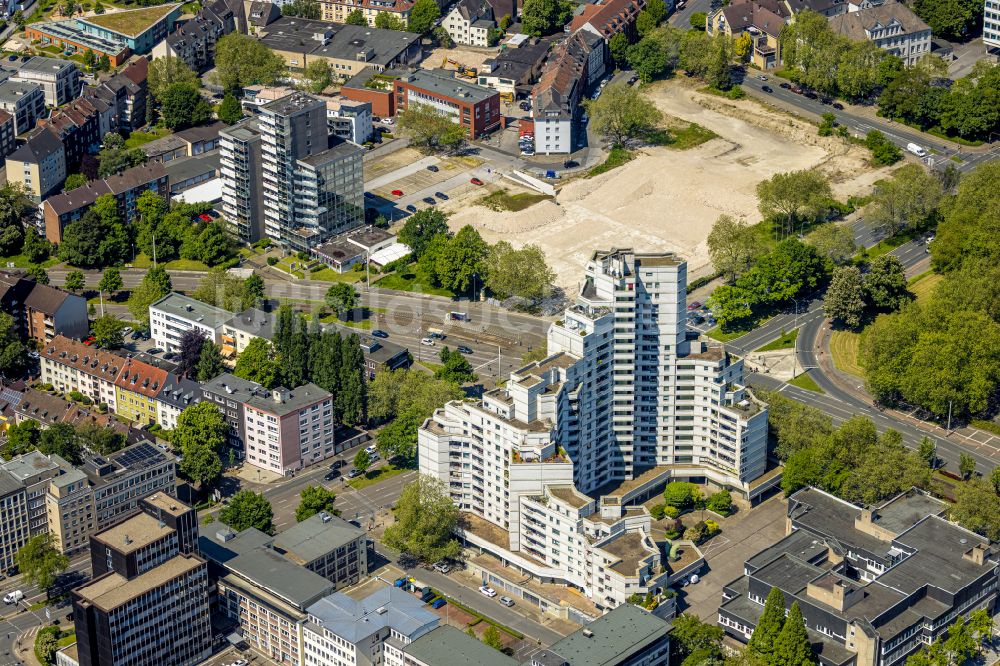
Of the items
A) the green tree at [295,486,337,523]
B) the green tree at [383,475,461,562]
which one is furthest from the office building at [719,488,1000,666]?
the green tree at [295,486,337,523]

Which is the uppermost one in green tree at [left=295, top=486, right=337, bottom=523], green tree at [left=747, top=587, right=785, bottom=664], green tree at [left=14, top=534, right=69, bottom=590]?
green tree at [left=747, top=587, right=785, bottom=664]

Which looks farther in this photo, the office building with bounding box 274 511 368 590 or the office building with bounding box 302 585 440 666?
the office building with bounding box 274 511 368 590

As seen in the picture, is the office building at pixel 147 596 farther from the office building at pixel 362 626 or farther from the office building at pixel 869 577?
the office building at pixel 869 577

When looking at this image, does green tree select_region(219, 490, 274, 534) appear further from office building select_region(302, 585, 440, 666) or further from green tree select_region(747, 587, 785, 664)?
green tree select_region(747, 587, 785, 664)

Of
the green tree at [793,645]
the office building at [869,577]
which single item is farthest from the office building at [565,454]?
the green tree at [793,645]

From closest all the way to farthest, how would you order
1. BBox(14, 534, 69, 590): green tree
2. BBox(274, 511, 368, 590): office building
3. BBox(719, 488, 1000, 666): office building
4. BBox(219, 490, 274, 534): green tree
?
BBox(719, 488, 1000, 666): office building, BBox(274, 511, 368, 590): office building, BBox(14, 534, 69, 590): green tree, BBox(219, 490, 274, 534): green tree

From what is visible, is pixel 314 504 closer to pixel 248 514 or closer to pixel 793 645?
pixel 248 514

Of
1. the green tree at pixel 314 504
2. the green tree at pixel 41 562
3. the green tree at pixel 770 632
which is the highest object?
the green tree at pixel 770 632

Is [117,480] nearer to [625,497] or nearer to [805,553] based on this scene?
[625,497]
